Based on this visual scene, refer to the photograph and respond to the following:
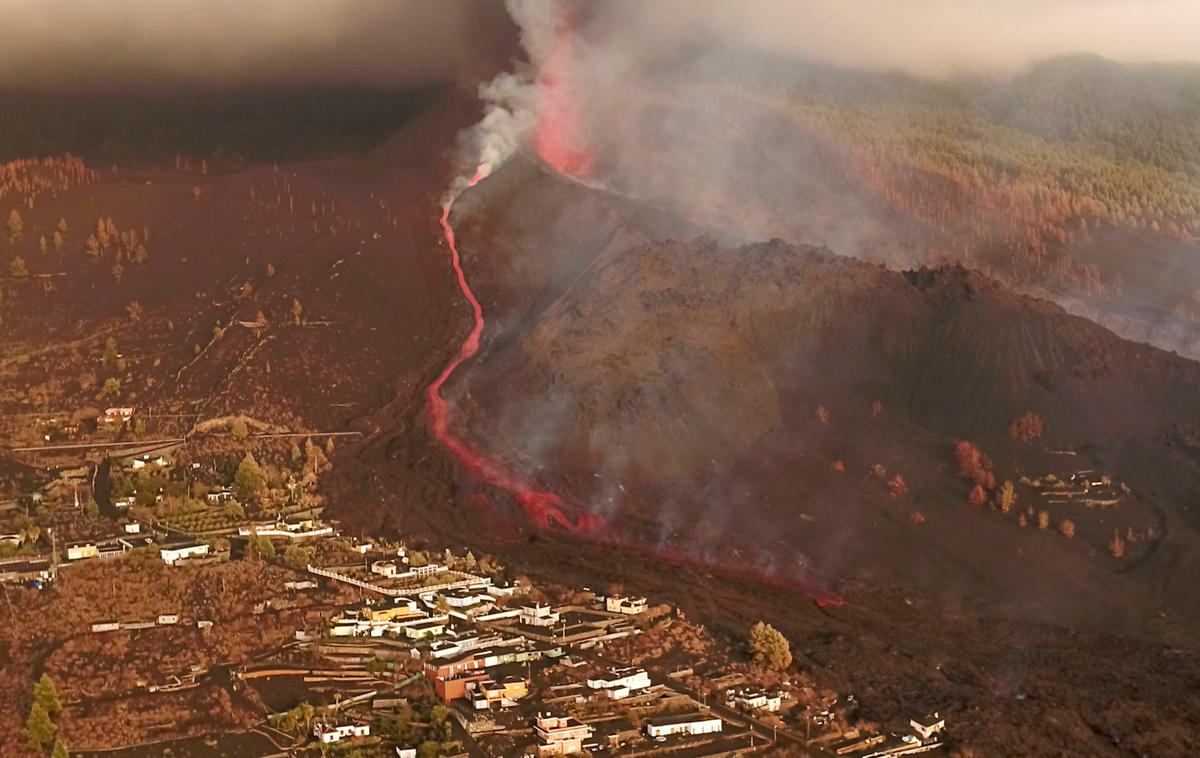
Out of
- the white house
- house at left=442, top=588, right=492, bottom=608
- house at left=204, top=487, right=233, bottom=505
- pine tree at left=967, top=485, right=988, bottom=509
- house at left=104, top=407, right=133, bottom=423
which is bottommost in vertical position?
house at left=442, top=588, right=492, bottom=608

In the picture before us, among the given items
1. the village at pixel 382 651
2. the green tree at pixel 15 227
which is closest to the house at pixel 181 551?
the village at pixel 382 651

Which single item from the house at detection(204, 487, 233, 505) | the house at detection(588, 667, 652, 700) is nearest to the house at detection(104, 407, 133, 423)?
the house at detection(204, 487, 233, 505)

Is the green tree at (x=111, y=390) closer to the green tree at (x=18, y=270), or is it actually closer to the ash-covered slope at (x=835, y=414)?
the green tree at (x=18, y=270)

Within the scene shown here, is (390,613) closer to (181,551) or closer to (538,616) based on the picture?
(538,616)

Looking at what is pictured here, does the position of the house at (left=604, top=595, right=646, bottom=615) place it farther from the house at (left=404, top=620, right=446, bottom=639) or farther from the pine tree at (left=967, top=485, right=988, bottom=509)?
the pine tree at (left=967, top=485, right=988, bottom=509)

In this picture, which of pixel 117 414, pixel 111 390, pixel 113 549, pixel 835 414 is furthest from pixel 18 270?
pixel 835 414

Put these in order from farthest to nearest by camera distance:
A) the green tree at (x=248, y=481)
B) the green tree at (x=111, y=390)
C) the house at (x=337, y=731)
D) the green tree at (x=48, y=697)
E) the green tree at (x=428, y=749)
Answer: the green tree at (x=111, y=390), the green tree at (x=248, y=481), the green tree at (x=48, y=697), the house at (x=337, y=731), the green tree at (x=428, y=749)
